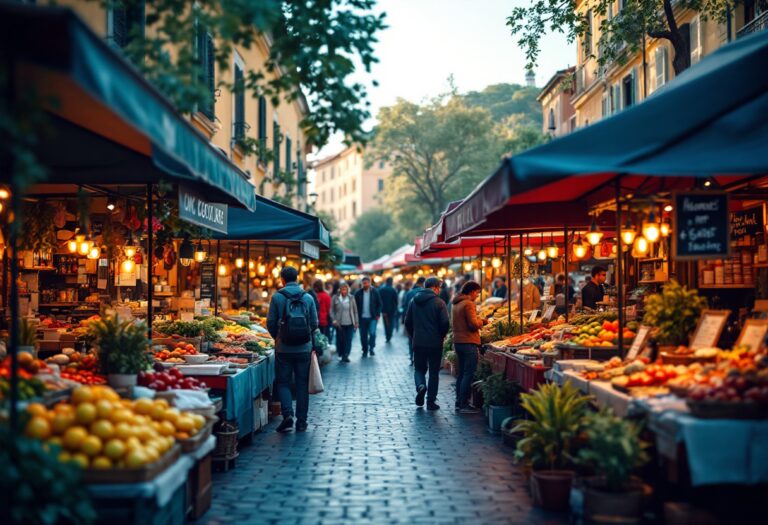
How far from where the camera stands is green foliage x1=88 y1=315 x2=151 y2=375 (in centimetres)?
800

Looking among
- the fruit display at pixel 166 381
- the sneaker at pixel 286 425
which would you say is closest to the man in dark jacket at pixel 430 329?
the sneaker at pixel 286 425

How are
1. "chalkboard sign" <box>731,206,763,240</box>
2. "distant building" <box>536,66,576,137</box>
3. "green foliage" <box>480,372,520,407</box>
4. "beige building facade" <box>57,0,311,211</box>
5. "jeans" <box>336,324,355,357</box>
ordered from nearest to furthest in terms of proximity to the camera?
"green foliage" <box>480,372,520,407</box>
"beige building facade" <box>57,0,311,211</box>
"chalkboard sign" <box>731,206,763,240</box>
"jeans" <box>336,324,355,357</box>
"distant building" <box>536,66,576,137</box>

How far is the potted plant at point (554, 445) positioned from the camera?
24.0 feet

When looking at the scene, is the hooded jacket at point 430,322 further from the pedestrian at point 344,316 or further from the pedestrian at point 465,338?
the pedestrian at point 344,316

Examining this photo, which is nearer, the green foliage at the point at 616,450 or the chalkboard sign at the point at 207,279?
the green foliage at the point at 616,450

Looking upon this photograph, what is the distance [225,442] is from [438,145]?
169ft

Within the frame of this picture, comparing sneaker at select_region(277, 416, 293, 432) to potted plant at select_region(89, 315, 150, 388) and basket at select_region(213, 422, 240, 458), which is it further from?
potted plant at select_region(89, 315, 150, 388)

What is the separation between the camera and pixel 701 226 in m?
7.61

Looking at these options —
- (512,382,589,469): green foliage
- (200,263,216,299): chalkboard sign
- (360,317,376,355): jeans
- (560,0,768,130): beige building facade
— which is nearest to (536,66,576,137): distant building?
(560,0,768,130): beige building facade

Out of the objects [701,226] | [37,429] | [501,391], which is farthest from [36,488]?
[501,391]

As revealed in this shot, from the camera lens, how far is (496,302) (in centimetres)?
2230

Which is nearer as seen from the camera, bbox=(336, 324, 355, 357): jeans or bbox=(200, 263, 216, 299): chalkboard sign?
bbox=(200, 263, 216, 299): chalkboard sign

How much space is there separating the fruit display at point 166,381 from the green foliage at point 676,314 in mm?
4561

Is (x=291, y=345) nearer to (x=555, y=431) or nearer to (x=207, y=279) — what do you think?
(x=555, y=431)
